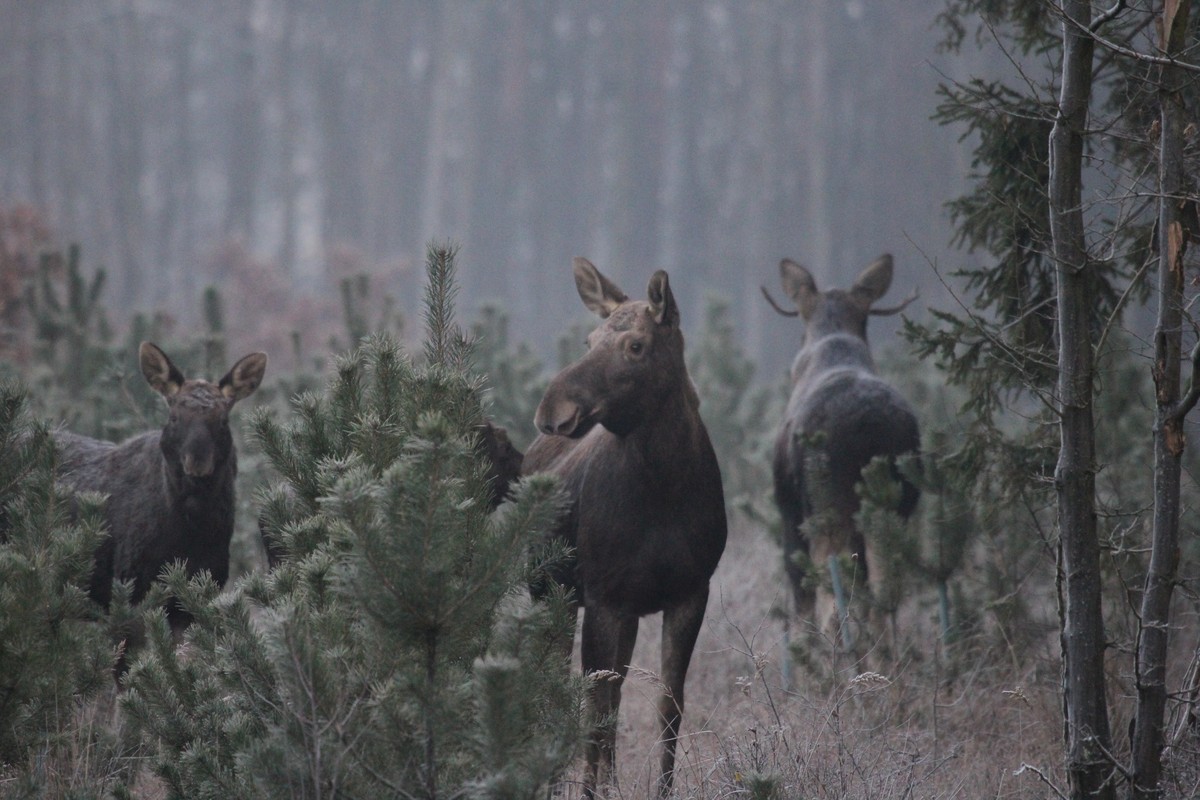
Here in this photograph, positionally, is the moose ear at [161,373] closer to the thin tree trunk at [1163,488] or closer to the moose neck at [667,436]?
the moose neck at [667,436]

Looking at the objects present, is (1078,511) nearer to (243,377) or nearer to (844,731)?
(844,731)

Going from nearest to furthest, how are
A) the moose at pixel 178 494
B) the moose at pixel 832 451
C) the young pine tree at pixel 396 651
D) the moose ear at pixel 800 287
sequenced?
the young pine tree at pixel 396 651, the moose at pixel 178 494, the moose at pixel 832 451, the moose ear at pixel 800 287

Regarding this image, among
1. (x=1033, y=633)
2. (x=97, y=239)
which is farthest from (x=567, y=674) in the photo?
(x=97, y=239)

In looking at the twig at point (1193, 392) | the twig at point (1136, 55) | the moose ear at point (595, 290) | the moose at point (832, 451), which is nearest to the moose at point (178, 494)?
the moose ear at point (595, 290)

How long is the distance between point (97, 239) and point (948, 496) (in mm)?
41376

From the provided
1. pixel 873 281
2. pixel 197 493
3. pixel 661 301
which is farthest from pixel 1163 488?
pixel 873 281

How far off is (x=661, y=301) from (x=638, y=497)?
3.02 feet

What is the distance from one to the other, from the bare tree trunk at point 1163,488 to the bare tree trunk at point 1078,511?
129 millimetres

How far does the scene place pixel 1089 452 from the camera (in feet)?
13.1

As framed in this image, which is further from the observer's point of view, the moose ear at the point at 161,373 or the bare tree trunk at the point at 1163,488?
the moose ear at the point at 161,373

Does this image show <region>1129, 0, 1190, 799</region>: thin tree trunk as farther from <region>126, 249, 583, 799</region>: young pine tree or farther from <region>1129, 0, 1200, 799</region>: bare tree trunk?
<region>126, 249, 583, 799</region>: young pine tree

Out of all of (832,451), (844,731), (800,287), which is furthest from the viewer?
(800,287)

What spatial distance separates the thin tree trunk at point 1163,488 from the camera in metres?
3.87

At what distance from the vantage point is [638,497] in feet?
17.6
